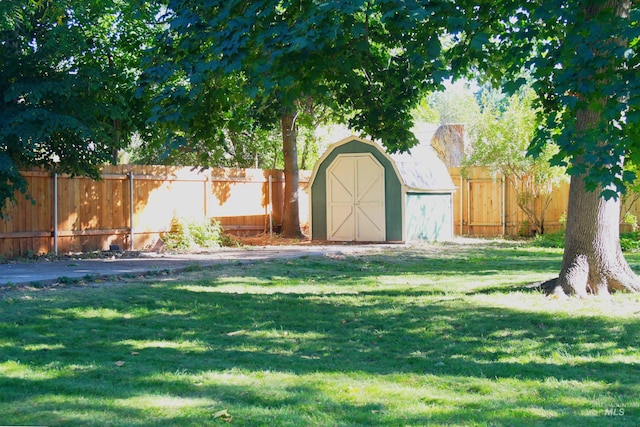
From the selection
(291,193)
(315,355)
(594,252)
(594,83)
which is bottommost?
(315,355)

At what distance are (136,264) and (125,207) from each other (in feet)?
14.8

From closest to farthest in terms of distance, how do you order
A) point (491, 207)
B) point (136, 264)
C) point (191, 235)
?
point (136, 264) → point (191, 235) → point (491, 207)

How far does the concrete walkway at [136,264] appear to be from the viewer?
1196cm

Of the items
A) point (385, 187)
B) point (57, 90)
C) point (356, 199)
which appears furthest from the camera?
→ point (356, 199)

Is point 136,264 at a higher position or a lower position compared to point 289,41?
lower

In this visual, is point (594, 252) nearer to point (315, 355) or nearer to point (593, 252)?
point (593, 252)

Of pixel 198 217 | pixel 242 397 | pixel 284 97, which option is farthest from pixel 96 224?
pixel 242 397

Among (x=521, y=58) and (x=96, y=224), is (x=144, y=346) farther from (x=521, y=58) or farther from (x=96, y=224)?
(x=96, y=224)

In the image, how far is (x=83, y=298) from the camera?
9680mm

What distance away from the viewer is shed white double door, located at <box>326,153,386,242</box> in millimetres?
21375

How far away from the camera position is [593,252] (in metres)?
10.3

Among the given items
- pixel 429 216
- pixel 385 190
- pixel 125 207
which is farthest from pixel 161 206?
pixel 429 216

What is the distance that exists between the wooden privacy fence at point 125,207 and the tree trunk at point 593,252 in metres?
9.09

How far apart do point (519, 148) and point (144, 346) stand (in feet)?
60.2
